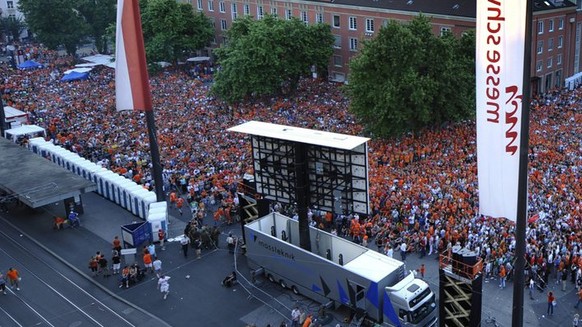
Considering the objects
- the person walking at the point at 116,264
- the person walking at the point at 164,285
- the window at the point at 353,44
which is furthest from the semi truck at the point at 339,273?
the window at the point at 353,44

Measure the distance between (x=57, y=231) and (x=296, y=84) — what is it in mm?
33892

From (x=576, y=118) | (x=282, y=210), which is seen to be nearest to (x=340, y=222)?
(x=282, y=210)

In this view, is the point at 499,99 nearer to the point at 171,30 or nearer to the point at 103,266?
the point at 103,266

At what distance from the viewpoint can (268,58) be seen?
63656 millimetres

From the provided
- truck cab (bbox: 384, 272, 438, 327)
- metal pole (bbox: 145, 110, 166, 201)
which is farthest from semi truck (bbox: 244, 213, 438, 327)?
metal pole (bbox: 145, 110, 166, 201)

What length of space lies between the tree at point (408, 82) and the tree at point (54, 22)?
53101mm

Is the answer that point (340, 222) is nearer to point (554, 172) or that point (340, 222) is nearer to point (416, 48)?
point (554, 172)

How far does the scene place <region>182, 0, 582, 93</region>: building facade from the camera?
6291cm

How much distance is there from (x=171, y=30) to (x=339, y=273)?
56674mm

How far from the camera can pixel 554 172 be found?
40.0 meters

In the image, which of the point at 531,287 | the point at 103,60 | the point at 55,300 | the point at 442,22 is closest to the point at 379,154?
the point at 531,287

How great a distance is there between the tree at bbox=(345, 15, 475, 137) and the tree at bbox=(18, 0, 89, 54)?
53.1m

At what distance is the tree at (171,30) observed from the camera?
7738 cm

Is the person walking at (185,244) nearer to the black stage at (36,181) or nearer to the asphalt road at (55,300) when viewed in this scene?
the asphalt road at (55,300)
